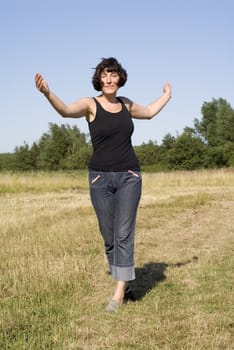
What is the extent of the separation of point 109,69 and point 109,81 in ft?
0.37

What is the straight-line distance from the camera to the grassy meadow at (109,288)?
138 inches

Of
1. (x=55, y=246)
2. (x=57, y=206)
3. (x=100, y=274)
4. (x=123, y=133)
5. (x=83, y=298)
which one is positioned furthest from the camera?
(x=57, y=206)

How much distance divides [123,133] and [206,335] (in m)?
1.83

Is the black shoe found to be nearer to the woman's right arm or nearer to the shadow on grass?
the shadow on grass

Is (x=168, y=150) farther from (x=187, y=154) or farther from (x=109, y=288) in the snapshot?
(x=109, y=288)

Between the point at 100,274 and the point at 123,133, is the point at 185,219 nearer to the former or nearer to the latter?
the point at 100,274

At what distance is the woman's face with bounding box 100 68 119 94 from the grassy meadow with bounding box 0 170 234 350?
1982 millimetres

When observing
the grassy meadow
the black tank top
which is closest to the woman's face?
the black tank top

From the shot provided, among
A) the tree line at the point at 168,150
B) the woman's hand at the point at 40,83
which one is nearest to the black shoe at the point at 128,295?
the woman's hand at the point at 40,83

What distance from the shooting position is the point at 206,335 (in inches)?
137

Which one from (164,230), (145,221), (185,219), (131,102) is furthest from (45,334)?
(185,219)

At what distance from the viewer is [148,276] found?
17.8ft

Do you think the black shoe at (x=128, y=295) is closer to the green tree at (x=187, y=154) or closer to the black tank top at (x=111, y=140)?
the black tank top at (x=111, y=140)

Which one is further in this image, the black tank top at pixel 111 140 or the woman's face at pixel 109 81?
the woman's face at pixel 109 81
